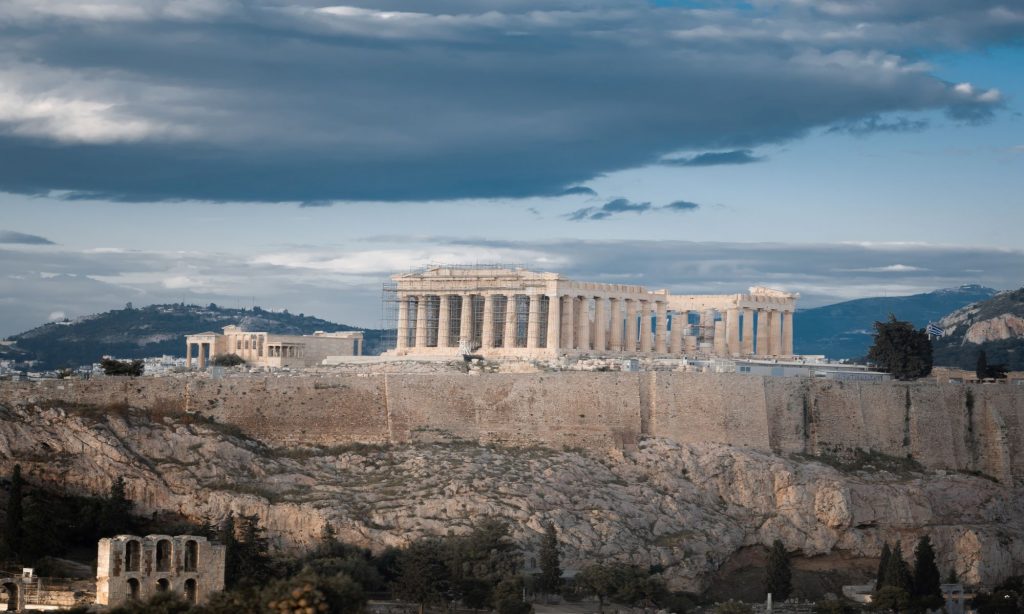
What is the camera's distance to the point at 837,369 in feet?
309

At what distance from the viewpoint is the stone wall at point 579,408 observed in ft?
245

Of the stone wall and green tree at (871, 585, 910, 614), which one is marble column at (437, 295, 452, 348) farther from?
green tree at (871, 585, 910, 614)

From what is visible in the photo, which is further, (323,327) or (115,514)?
(323,327)

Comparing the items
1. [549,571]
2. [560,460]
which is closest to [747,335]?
[560,460]

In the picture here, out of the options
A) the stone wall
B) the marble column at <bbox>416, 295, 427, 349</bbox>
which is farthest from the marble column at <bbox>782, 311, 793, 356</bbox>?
the marble column at <bbox>416, 295, 427, 349</bbox>

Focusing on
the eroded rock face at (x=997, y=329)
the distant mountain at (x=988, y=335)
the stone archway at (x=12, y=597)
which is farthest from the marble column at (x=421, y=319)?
the eroded rock face at (x=997, y=329)

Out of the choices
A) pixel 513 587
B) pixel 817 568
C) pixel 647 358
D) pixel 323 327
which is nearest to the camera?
pixel 513 587

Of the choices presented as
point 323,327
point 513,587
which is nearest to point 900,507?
point 513,587

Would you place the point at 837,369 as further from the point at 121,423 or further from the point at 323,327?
the point at 323,327

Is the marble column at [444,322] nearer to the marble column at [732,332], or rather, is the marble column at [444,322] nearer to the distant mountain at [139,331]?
the marble column at [732,332]

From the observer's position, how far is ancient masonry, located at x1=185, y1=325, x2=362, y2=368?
9594cm

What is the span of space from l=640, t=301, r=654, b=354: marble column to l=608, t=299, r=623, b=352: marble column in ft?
5.48

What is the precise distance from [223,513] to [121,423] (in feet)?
17.5

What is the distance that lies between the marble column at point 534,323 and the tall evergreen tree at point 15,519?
29350 mm
